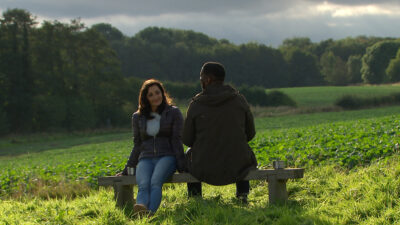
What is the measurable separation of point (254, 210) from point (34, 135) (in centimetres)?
3960

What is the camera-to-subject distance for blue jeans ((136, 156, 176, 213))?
205 inches

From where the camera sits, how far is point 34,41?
45.2 metres

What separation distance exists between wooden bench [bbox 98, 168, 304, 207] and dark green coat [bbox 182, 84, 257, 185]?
16 cm

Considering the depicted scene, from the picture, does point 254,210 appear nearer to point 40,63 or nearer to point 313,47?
Answer: point 40,63

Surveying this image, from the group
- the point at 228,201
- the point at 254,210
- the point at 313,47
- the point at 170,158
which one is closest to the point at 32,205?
the point at 170,158

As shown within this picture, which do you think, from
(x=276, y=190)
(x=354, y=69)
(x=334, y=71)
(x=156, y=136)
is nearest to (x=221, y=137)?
(x=276, y=190)

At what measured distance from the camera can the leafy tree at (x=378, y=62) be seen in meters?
89.6

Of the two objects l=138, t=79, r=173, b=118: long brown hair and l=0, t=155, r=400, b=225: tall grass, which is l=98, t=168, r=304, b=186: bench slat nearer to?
l=0, t=155, r=400, b=225: tall grass

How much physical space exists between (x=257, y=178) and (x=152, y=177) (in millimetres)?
1183

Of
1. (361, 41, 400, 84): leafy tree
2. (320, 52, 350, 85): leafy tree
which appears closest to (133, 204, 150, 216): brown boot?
(361, 41, 400, 84): leafy tree

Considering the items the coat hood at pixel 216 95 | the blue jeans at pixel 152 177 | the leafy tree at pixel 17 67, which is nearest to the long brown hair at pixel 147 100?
the blue jeans at pixel 152 177

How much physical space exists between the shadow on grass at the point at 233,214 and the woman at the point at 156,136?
1.72 feet

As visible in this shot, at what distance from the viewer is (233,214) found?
467 cm

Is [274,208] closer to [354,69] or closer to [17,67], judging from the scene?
[17,67]
